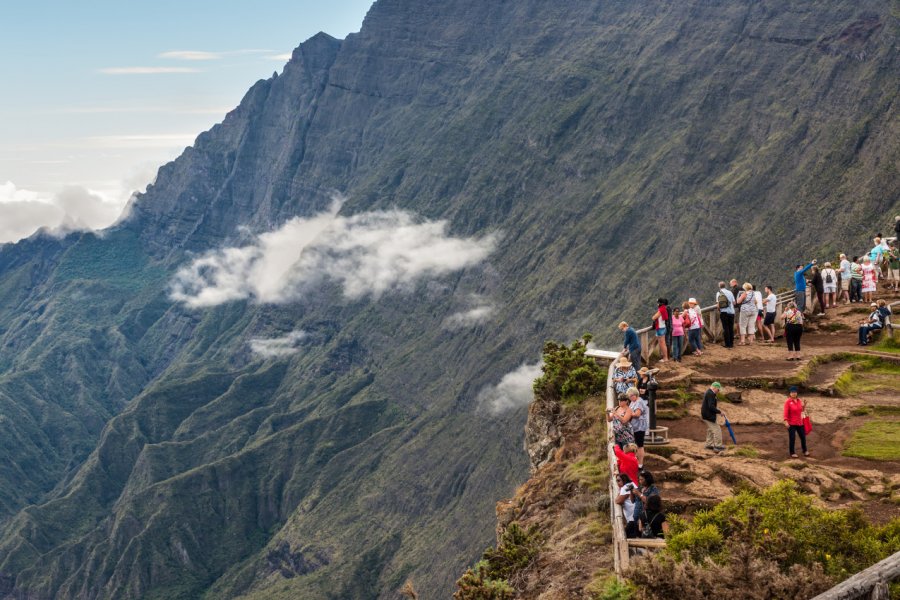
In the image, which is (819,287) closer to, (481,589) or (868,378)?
(868,378)

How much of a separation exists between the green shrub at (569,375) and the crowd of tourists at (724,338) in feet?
6.37

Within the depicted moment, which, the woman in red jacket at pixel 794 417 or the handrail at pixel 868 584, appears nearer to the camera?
the handrail at pixel 868 584

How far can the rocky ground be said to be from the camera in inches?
1319

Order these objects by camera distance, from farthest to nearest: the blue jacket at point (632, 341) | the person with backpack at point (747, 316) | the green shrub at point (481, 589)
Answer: the person with backpack at point (747, 316), the blue jacket at point (632, 341), the green shrub at point (481, 589)

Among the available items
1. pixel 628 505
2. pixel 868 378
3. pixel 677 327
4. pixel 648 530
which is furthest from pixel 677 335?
pixel 648 530

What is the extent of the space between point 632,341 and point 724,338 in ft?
32.0

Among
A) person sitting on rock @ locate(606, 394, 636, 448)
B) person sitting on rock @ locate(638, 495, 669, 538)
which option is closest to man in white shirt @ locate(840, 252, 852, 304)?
person sitting on rock @ locate(606, 394, 636, 448)

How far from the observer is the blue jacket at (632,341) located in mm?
46106

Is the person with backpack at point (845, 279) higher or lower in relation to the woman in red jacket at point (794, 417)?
higher

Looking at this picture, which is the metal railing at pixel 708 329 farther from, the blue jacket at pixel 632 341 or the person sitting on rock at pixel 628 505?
the person sitting on rock at pixel 628 505

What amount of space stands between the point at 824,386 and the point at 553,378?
12.0 metres

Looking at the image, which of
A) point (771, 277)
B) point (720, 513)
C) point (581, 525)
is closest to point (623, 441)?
point (581, 525)

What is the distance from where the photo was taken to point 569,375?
48562 mm

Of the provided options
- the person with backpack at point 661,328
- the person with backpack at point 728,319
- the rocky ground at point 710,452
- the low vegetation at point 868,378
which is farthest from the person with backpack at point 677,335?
the low vegetation at point 868,378
